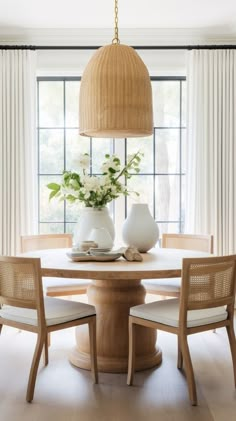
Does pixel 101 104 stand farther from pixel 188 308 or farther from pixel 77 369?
pixel 77 369

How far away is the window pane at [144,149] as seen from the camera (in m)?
5.73

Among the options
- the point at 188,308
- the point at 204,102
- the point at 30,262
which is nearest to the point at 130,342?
the point at 188,308

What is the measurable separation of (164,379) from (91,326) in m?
0.58

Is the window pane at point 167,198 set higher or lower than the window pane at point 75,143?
lower

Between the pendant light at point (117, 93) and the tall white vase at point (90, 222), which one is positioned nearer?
the pendant light at point (117, 93)

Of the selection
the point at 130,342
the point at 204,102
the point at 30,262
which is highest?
the point at 204,102

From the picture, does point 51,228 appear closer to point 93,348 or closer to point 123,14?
point 123,14

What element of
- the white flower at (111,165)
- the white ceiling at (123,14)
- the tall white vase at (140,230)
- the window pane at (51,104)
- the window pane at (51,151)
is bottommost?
the tall white vase at (140,230)

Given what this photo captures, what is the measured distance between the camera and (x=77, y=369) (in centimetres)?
366

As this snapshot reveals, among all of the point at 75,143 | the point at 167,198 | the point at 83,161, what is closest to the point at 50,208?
the point at 75,143

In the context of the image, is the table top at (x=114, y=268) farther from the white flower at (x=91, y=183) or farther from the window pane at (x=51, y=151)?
the window pane at (x=51, y=151)

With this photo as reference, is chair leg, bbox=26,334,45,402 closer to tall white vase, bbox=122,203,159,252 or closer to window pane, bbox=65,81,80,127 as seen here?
tall white vase, bbox=122,203,159,252

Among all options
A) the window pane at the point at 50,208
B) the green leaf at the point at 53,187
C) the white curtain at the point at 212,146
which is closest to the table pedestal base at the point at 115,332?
the green leaf at the point at 53,187

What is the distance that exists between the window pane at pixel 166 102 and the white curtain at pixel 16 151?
127cm
